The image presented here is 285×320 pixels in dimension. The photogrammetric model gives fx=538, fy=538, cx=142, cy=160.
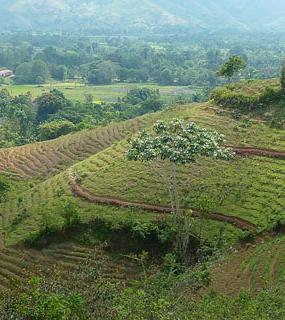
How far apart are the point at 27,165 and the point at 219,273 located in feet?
85.2

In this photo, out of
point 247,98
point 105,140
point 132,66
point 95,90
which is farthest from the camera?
point 132,66

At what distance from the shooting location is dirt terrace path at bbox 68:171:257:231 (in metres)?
27.2

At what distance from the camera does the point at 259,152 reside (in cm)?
3356

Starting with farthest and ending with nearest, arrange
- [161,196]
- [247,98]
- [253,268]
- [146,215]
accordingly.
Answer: [247,98] → [161,196] → [146,215] → [253,268]

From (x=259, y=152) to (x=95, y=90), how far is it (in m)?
77.1

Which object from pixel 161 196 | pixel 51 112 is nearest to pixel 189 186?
pixel 161 196

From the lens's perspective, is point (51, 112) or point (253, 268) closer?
point (253, 268)

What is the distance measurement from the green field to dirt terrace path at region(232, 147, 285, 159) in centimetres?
5734

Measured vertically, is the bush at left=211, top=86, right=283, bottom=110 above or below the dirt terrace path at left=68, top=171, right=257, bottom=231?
above

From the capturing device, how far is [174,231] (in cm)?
2675

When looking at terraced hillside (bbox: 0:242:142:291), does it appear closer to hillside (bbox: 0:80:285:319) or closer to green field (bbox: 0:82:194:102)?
hillside (bbox: 0:80:285:319)

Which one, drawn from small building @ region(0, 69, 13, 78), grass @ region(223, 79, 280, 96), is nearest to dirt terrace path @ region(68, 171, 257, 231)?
grass @ region(223, 79, 280, 96)

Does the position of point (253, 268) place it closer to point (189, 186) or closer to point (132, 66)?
point (189, 186)

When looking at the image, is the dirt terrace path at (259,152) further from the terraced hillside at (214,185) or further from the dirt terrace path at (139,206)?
the dirt terrace path at (139,206)
